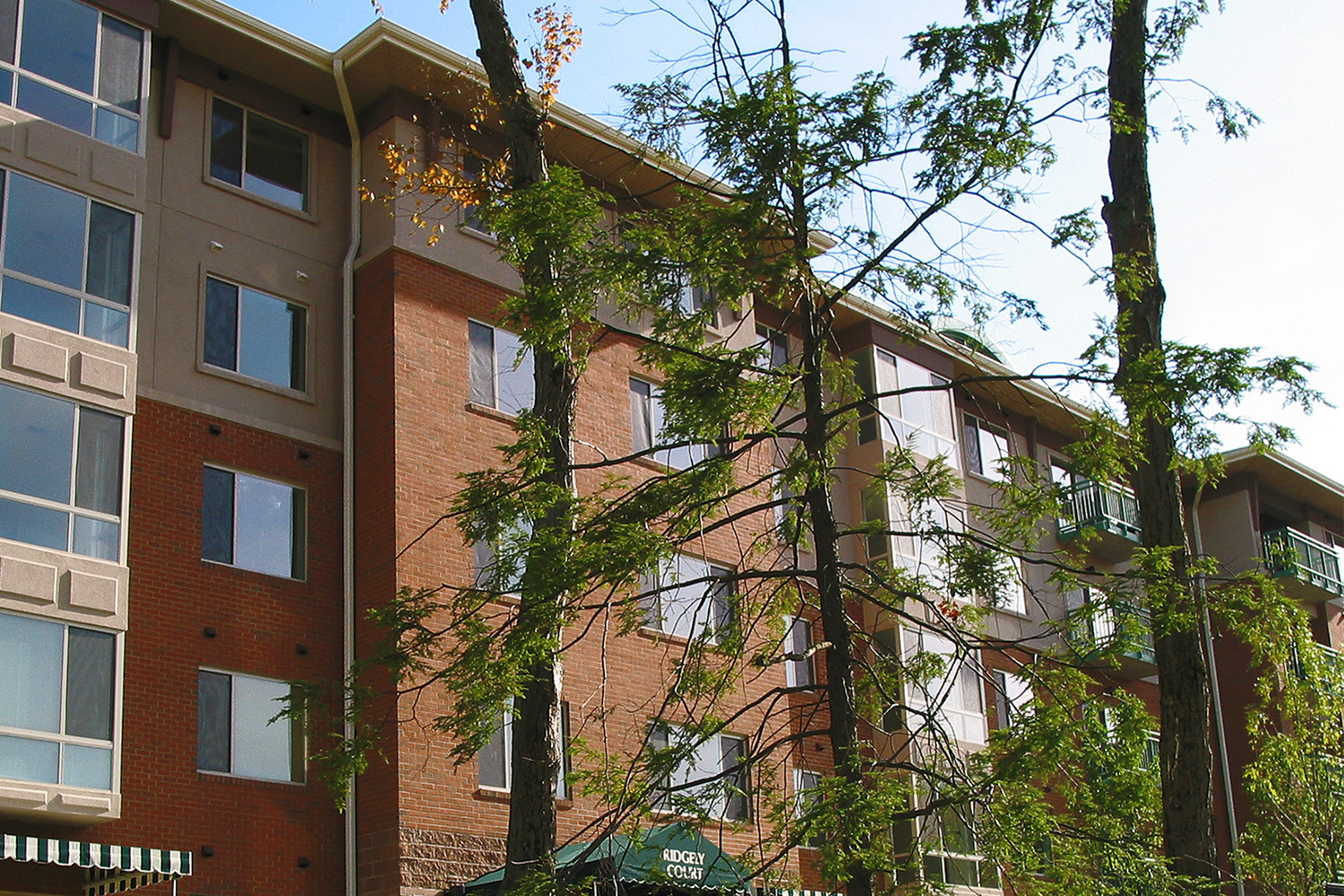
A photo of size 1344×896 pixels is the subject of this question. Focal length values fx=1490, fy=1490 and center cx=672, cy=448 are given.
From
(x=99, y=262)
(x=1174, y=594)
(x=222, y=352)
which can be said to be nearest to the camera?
(x=1174, y=594)

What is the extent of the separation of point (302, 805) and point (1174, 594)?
1240 cm

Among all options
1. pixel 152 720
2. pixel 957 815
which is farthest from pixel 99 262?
pixel 957 815

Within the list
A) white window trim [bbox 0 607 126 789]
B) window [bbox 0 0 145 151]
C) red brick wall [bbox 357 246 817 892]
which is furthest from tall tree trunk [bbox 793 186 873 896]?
window [bbox 0 0 145 151]

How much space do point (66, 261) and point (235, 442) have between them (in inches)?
126

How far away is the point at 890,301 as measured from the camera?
11242 millimetres

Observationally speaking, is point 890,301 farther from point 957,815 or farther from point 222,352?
point 222,352

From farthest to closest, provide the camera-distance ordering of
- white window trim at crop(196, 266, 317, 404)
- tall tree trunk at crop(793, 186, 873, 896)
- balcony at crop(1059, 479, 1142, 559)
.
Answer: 1. balcony at crop(1059, 479, 1142, 559)
2. white window trim at crop(196, 266, 317, 404)
3. tall tree trunk at crop(793, 186, 873, 896)

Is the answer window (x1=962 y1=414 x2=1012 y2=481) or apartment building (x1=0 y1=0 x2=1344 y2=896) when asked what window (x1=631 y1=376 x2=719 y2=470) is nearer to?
apartment building (x1=0 y1=0 x2=1344 y2=896)

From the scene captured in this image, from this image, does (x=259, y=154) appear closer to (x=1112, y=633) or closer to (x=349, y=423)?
(x=349, y=423)

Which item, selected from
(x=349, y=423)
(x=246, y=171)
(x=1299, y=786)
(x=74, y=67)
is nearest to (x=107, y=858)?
(x=349, y=423)

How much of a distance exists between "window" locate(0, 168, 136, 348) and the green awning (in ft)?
28.6

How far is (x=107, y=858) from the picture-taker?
50.9ft

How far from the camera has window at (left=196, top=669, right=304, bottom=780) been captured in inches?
733

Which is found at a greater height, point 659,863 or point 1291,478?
point 1291,478
